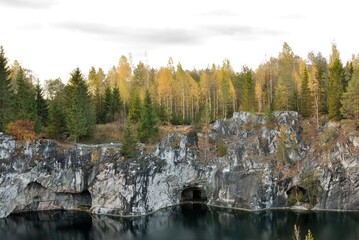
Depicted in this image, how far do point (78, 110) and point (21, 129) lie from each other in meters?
9.05

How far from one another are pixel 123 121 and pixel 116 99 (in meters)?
6.53

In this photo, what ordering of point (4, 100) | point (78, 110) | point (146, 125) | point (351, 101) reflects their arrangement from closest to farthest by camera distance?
1. point (4, 100)
2. point (351, 101)
3. point (78, 110)
4. point (146, 125)

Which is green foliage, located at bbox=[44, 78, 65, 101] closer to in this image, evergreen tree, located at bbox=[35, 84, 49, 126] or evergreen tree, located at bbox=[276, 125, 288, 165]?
evergreen tree, located at bbox=[35, 84, 49, 126]

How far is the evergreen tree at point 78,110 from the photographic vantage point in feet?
184

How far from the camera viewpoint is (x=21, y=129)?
5100 centimetres

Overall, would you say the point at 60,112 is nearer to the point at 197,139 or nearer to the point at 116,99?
the point at 116,99

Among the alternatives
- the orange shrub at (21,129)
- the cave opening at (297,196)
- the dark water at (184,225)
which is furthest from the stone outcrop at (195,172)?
the dark water at (184,225)

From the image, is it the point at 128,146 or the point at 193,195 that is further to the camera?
the point at 193,195

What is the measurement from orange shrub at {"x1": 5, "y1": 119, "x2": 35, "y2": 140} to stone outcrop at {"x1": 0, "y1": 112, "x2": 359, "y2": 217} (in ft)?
3.60

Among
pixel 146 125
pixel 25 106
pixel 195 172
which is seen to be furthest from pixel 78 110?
pixel 195 172

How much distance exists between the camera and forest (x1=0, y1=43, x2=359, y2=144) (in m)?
55.1

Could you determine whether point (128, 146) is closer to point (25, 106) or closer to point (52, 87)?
point (25, 106)

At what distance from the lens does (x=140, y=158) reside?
53.3 m

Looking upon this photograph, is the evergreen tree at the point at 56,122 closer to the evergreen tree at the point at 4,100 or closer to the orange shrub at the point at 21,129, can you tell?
the orange shrub at the point at 21,129
